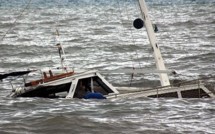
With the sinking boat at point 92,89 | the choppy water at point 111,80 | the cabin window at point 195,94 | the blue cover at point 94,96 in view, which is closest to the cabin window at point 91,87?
the sinking boat at point 92,89

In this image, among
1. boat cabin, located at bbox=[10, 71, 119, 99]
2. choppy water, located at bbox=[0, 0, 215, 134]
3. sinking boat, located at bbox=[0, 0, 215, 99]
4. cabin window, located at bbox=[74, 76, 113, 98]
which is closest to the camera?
choppy water, located at bbox=[0, 0, 215, 134]

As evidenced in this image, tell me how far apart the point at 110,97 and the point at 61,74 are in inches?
75.7

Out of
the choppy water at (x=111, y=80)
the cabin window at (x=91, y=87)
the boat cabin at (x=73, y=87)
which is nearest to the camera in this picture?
the choppy water at (x=111, y=80)

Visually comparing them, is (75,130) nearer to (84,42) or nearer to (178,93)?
(178,93)

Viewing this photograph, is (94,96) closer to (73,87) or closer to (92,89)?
(92,89)

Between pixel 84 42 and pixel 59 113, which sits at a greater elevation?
pixel 84 42

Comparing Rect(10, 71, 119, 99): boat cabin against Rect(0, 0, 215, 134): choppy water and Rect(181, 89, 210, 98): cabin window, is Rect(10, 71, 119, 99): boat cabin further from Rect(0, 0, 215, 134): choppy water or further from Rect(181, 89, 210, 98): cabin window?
Rect(181, 89, 210, 98): cabin window

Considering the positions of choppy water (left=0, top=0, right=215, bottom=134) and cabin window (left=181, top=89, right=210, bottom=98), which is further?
cabin window (left=181, top=89, right=210, bottom=98)

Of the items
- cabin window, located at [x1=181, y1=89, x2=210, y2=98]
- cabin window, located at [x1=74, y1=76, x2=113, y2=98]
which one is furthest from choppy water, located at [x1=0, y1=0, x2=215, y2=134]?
cabin window, located at [x1=74, y1=76, x2=113, y2=98]

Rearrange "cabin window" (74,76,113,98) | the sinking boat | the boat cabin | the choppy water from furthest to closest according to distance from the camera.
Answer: "cabin window" (74,76,113,98) → the boat cabin → the sinking boat → the choppy water

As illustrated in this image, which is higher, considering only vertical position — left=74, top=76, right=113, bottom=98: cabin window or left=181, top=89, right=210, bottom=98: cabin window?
left=74, top=76, right=113, bottom=98: cabin window

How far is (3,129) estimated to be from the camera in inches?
691

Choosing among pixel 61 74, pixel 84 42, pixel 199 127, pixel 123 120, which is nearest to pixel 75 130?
pixel 123 120

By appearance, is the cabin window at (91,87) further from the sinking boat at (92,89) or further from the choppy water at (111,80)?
the choppy water at (111,80)
